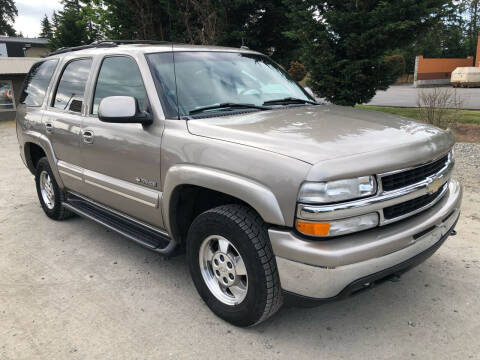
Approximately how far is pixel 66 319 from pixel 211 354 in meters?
1.15

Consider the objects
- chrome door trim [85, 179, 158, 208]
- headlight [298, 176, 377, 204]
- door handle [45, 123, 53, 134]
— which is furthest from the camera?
door handle [45, 123, 53, 134]

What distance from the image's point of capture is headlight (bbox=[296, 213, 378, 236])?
231cm

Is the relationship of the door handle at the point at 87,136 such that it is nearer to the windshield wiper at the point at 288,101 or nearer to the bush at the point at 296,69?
the windshield wiper at the point at 288,101

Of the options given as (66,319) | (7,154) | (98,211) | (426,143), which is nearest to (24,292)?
(66,319)

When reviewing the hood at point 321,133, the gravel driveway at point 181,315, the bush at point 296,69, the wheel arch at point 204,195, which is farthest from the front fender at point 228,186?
the bush at point 296,69

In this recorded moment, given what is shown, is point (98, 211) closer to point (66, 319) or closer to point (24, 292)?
point (24, 292)

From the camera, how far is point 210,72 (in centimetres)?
355

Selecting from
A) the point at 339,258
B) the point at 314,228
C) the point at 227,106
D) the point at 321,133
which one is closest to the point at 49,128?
the point at 227,106

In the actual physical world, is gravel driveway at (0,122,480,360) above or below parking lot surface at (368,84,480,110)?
below

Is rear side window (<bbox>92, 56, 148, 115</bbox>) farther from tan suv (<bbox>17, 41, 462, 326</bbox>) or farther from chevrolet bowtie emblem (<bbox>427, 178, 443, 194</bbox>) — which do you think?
chevrolet bowtie emblem (<bbox>427, 178, 443, 194</bbox>)

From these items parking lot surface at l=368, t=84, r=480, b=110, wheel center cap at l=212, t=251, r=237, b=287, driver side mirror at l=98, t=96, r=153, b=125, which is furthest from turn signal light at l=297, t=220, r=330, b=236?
parking lot surface at l=368, t=84, r=480, b=110

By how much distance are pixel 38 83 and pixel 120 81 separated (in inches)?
80.8

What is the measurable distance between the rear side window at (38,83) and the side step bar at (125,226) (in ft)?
4.37

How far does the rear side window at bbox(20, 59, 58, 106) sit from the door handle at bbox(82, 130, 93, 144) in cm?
134
